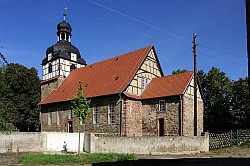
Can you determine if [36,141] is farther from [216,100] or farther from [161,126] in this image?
[216,100]

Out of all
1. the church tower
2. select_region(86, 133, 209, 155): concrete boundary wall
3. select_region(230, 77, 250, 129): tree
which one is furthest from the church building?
select_region(230, 77, 250, 129): tree

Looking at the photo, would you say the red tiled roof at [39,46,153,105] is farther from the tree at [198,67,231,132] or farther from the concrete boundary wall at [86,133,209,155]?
the tree at [198,67,231,132]

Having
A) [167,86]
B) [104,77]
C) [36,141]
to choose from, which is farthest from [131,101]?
[36,141]

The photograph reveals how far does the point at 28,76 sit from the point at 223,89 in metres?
28.3

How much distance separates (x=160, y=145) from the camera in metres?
18.9

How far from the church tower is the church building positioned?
293 cm

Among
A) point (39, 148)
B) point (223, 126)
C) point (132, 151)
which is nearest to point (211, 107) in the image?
point (223, 126)

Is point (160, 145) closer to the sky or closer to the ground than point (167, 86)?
closer to the ground

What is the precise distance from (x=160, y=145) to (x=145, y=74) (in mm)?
9887

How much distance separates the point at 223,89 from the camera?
36.1 meters

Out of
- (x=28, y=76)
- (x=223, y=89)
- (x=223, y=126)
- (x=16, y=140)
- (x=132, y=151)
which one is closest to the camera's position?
(x=132, y=151)

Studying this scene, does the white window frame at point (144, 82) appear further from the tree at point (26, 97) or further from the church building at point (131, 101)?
the tree at point (26, 97)

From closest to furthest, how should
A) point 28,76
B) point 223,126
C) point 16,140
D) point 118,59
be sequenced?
point 16,140 → point 118,59 → point 223,126 → point 28,76

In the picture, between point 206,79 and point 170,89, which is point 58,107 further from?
point 206,79
